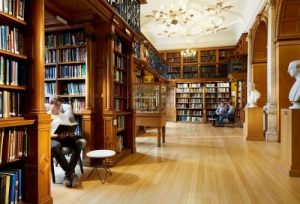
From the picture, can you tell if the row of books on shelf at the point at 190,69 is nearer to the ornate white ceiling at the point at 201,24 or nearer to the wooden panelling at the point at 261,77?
the ornate white ceiling at the point at 201,24

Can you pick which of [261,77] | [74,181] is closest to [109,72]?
[74,181]

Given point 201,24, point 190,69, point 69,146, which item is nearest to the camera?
point 69,146

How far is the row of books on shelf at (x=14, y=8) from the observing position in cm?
222

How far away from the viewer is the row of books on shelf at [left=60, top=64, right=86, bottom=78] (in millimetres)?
4395

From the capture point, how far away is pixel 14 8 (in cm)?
234

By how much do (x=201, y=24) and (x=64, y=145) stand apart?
10.4 m

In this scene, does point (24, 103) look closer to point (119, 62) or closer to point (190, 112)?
point (119, 62)

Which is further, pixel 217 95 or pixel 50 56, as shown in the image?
pixel 217 95

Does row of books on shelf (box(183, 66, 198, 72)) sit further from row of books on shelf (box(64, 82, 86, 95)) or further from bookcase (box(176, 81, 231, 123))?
row of books on shelf (box(64, 82, 86, 95))

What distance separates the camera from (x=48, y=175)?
2.60 m

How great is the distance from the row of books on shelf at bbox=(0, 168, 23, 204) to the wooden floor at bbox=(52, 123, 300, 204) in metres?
0.51

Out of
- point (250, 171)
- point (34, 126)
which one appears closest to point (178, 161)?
point (250, 171)

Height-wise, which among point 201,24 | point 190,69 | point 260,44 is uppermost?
point 201,24

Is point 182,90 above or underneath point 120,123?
above
